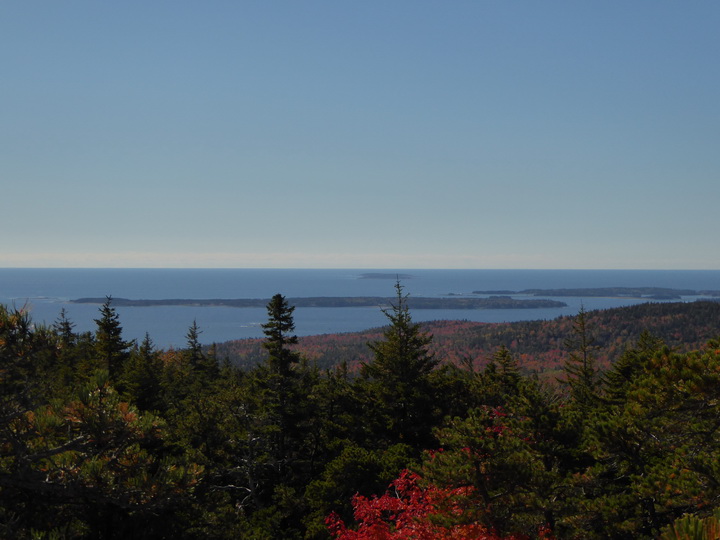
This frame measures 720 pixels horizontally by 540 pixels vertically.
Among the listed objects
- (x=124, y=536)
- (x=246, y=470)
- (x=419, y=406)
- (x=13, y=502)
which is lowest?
(x=246, y=470)

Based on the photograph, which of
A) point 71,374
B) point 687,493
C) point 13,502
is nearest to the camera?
point 13,502

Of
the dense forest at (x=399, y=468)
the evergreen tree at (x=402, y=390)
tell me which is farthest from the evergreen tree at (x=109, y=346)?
the evergreen tree at (x=402, y=390)

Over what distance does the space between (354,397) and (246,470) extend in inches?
338

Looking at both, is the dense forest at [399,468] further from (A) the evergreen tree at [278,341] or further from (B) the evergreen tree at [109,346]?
(B) the evergreen tree at [109,346]

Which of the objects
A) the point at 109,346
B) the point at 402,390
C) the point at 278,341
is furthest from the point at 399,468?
the point at 109,346

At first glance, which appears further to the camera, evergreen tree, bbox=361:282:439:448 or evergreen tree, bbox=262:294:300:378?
evergreen tree, bbox=262:294:300:378

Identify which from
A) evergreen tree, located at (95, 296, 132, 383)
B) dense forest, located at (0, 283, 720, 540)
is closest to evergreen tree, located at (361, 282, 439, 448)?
dense forest, located at (0, 283, 720, 540)

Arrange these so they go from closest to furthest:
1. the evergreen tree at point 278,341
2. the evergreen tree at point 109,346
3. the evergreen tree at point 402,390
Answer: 1. the evergreen tree at point 402,390
2. the evergreen tree at point 278,341
3. the evergreen tree at point 109,346

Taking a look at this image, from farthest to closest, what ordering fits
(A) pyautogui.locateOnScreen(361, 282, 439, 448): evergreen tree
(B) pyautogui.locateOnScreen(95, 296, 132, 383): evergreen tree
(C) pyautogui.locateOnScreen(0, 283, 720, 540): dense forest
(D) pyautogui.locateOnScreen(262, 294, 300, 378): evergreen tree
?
(B) pyautogui.locateOnScreen(95, 296, 132, 383): evergreen tree → (D) pyautogui.locateOnScreen(262, 294, 300, 378): evergreen tree → (A) pyautogui.locateOnScreen(361, 282, 439, 448): evergreen tree → (C) pyautogui.locateOnScreen(0, 283, 720, 540): dense forest

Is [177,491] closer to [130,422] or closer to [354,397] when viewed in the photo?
[130,422]

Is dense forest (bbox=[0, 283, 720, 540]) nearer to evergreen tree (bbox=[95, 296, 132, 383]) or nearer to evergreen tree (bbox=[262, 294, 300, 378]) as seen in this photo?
evergreen tree (bbox=[262, 294, 300, 378])

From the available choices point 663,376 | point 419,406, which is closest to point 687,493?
point 663,376

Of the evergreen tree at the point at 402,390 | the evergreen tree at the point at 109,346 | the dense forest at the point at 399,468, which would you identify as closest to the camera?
the dense forest at the point at 399,468

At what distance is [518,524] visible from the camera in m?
11.7
